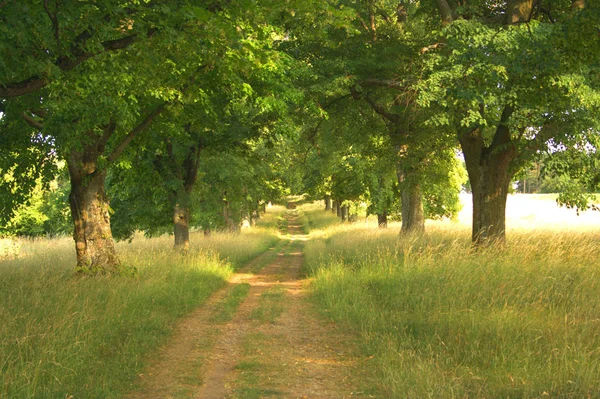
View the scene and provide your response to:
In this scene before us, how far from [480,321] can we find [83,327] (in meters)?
5.32

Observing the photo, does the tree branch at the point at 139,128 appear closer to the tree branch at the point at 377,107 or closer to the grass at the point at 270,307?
the grass at the point at 270,307

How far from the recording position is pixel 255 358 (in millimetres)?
6746

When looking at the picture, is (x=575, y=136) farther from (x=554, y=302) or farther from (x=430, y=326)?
(x=430, y=326)

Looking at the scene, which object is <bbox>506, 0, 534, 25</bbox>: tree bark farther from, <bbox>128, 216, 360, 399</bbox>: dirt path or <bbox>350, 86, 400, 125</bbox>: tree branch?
<bbox>128, 216, 360, 399</bbox>: dirt path

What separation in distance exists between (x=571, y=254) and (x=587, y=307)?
3194mm

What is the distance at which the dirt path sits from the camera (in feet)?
18.2

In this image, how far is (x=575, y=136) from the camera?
10352 millimetres

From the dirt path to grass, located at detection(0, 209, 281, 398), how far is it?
14.5 inches

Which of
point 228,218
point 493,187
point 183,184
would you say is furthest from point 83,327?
point 228,218

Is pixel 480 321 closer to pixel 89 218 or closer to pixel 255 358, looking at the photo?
pixel 255 358

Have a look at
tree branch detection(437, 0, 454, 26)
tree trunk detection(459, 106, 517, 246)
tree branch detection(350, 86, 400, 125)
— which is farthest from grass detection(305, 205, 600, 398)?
tree branch detection(437, 0, 454, 26)

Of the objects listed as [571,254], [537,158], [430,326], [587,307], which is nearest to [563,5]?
[537,158]

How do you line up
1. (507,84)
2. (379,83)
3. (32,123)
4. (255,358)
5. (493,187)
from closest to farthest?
(255,358), (507,84), (32,123), (493,187), (379,83)

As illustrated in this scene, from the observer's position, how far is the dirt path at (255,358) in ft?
18.2
